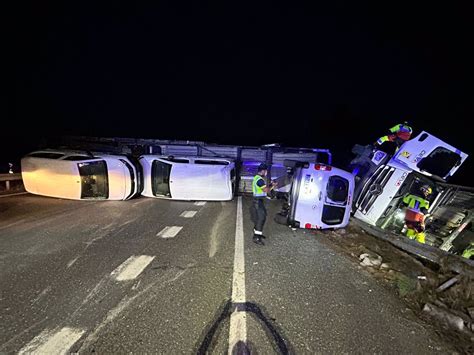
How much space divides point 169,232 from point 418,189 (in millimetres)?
6536

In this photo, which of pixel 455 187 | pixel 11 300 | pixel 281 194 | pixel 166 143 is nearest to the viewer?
pixel 11 300

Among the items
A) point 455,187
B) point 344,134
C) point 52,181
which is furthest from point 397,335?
point 344,134

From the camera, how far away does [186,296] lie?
3.13 metres

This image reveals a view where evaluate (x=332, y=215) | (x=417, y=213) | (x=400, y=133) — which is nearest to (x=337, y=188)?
(x=332, y=215)

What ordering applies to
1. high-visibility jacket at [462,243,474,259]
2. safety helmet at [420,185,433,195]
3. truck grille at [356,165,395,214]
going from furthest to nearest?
safety helmet at [420,185,433,195], truck grille at [356,165,395,214], high-visibility jacket at [462,243,474,259]

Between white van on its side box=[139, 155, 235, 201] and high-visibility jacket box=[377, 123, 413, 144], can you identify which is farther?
white van on its side box=[139, 155, 235, 201]

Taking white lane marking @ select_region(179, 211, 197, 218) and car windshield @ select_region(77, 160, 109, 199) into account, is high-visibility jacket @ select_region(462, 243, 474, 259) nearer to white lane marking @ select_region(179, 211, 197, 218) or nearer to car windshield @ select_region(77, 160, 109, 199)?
white lane marking @ select_region(179, 211, 197, 218)

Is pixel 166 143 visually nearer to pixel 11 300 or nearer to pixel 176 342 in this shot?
pixel 11 300

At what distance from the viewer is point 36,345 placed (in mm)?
2275

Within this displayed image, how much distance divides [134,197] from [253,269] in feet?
20.7

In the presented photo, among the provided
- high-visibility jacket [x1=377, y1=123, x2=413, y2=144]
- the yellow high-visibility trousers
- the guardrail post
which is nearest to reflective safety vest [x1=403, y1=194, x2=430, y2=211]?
the yellow high-visibility trousers

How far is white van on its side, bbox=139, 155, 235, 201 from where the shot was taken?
8562 millimetres

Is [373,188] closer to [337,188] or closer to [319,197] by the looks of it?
[337,188]

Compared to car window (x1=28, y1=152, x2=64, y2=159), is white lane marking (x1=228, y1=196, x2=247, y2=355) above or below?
below
